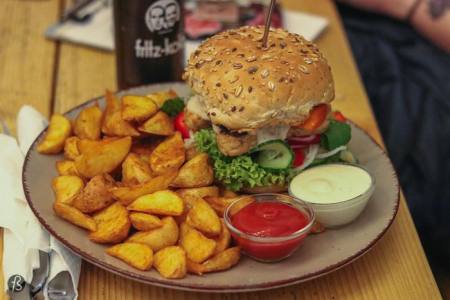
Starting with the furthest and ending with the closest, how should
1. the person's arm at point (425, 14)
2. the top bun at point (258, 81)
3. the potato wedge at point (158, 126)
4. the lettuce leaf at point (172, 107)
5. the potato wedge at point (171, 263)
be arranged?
the person's arm at point (425, 14)
the lettuce leaf at point (172, 107)
the potato wedge at point (158, 126)
the top bun at point (258, 81)
the potato wedge at point (171, 263)

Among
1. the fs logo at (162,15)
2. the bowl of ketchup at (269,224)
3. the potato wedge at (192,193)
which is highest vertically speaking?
the fs logo at (162,15)

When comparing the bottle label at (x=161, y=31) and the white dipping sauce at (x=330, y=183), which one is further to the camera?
the bottle label at (x=161, y=31)

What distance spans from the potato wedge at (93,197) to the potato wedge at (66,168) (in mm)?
137

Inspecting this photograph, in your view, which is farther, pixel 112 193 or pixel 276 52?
pixel 276 52

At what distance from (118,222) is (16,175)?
1.41 ft

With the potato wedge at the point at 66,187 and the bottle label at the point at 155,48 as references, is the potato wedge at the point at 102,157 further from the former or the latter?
the bottle label at the point at 155,48

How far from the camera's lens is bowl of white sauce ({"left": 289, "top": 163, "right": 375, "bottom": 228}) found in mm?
1710

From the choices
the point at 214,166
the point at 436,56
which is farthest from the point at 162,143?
the point at 436,56

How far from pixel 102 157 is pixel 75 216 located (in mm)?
193

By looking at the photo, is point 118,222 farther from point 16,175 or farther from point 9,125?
point 9,125

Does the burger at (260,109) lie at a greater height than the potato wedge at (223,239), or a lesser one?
greater

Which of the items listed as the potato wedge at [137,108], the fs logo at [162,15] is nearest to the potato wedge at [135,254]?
the potato wedge at [137,108]

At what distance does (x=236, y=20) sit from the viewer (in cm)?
277

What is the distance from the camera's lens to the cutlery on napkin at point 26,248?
5.30ft
